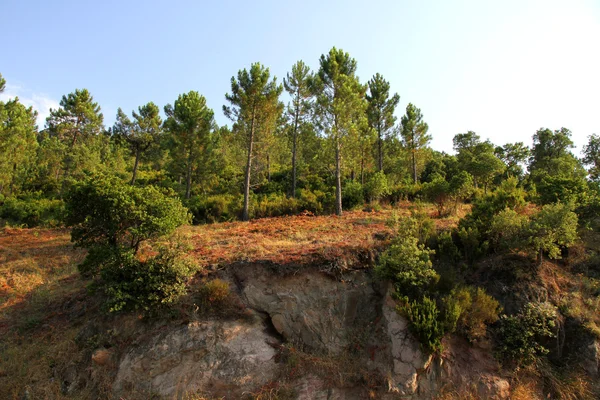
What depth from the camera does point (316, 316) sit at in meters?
10.4

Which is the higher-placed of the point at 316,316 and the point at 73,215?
the point at 73,215

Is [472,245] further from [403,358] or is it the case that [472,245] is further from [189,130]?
[189,130]

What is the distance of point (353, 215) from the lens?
66.6ft

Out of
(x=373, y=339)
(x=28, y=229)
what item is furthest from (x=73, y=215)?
(x=28, y=229)

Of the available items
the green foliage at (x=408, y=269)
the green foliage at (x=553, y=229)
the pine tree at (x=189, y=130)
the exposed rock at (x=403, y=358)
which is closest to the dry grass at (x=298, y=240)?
the green foliage at (x=408, y=269)

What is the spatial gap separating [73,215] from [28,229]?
46.6ft

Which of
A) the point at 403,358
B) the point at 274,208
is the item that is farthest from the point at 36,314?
the point at 274,208

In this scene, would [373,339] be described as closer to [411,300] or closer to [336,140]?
[411,300]

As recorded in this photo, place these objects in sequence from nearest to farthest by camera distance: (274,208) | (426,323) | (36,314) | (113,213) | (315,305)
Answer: (426,323)
(315,305)
(113,213)
(36,314)
(274,208)

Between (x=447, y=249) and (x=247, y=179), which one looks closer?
(x=447, y=249)

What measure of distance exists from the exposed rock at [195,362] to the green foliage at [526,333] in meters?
6.79

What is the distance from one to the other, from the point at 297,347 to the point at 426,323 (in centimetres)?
383

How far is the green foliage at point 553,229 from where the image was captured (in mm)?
10656

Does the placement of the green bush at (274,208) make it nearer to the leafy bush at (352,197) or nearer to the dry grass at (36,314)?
the leafy bush at (352,197)
